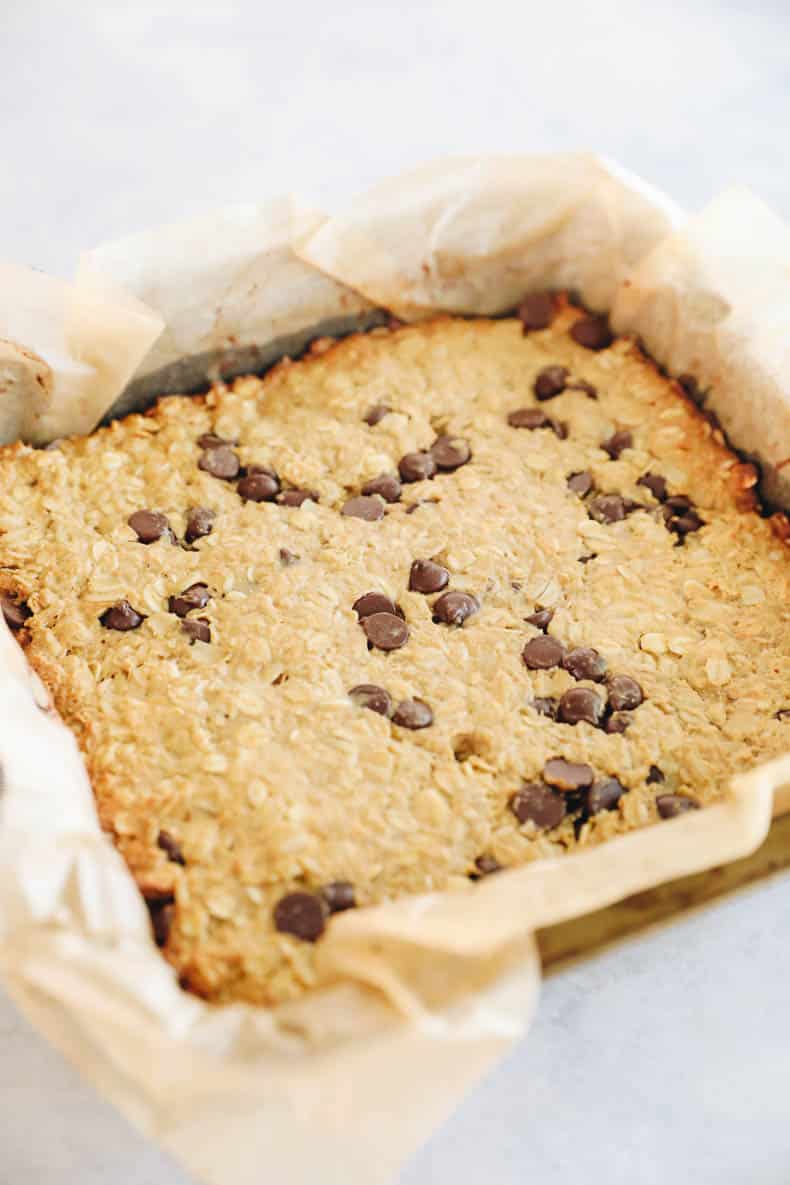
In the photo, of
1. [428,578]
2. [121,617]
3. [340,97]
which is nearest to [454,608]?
[428,578]

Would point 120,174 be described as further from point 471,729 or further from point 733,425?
point 471,729

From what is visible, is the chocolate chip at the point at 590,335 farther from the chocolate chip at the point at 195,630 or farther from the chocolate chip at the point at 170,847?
the chocolate chip at the point at 170,847

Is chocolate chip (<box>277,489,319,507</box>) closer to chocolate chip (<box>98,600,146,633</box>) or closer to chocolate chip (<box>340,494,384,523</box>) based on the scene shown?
chocolate chip (<box>340,494,384,523</box>)

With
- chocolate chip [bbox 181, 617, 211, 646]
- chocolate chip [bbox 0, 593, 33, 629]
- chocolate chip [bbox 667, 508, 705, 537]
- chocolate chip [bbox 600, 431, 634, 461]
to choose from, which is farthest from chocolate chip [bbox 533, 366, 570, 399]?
chocolate chip [bbox 0, 593, 33, 629]

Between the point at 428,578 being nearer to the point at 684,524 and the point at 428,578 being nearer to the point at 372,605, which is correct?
the point at 372,605

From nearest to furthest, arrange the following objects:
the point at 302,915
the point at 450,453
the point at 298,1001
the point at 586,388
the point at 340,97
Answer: the point at 298,1001, the point at 302,915, the point at 450,453, the point at 586,388, the point at 340,97

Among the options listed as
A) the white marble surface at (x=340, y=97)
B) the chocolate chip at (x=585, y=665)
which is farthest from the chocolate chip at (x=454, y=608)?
the white marble surface at (x=340, y=97)
